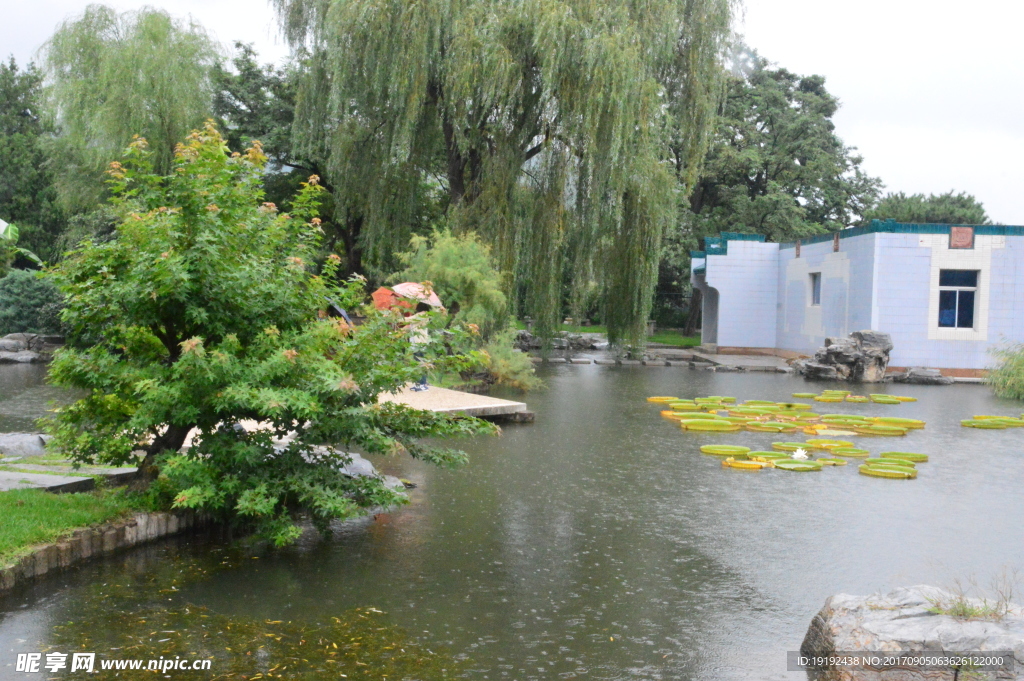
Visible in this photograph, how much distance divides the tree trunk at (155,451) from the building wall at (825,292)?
60.6 feet

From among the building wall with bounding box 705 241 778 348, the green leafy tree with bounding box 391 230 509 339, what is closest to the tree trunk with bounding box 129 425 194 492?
the green leafy tree with bounding box 391 230 509 339

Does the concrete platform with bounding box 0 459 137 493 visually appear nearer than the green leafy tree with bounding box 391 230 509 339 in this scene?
Yes

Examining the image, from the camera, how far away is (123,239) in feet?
19.7

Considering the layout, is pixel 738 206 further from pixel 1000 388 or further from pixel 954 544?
pixel 954 544

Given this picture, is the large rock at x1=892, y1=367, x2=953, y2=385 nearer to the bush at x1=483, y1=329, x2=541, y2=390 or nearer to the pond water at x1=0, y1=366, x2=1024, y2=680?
the bush at x1=483, y1=329, x2=541, y2=390

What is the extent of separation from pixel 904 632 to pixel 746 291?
82.6ft

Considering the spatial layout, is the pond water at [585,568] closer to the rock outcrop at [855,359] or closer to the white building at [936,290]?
the rock outcrop at [855,359]

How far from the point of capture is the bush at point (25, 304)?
23.6 m

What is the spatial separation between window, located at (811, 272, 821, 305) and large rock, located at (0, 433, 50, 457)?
21227 mm

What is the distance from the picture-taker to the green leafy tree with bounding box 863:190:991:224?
36.5 meters

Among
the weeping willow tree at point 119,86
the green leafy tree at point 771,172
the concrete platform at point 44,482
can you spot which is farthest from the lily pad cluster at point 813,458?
the green leafy tree at point 771,172

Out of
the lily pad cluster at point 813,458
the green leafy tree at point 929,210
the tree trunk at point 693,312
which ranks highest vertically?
the green leafy tree at point 929,210

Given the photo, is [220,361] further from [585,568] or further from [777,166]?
[777,166]

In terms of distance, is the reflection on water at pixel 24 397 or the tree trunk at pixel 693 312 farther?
the tree trunk at pixel 693 312
